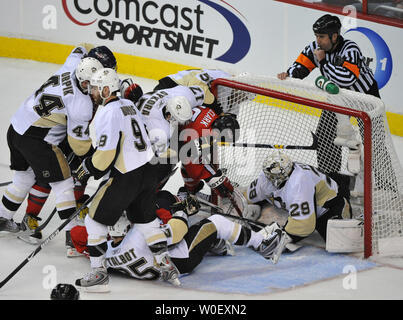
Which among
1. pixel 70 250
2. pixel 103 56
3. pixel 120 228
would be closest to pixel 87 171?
pixel 120 228

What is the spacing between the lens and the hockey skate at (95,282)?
4277mm

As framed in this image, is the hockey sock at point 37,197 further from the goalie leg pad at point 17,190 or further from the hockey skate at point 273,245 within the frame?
the hockey skate at point 273,245

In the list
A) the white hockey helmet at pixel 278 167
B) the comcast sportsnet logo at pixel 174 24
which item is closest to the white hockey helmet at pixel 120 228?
the white hockey helmet at pixel 278 167

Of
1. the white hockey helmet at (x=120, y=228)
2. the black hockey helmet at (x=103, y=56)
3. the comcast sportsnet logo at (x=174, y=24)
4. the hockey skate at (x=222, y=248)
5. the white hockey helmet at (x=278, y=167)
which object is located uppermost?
the comcast sportsnet logo at (x=174, y=24)

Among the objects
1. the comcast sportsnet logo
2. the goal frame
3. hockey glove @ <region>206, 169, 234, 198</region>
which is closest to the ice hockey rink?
the goal frame

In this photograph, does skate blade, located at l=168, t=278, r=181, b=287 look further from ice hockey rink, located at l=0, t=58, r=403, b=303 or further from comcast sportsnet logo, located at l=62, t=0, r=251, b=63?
comcast sportsnet logo, located at l=62, t=0, r=251, b=63

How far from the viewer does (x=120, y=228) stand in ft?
14.9

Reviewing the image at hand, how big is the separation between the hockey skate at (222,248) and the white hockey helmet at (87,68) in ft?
3.76

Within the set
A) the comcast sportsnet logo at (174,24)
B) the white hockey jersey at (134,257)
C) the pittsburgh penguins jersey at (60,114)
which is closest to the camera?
the white hockey jersey at (134,257)

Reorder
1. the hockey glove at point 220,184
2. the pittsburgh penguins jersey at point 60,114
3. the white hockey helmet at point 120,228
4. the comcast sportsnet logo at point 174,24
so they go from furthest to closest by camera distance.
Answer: the comcast sportsnet logo at point 174,24 < the hockey glove at point 220,184 < the pittsburgh penguins jersey at point 60,114 < the white hockey helmet at point 120,228

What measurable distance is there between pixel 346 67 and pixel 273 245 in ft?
4.29

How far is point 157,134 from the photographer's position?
478cm

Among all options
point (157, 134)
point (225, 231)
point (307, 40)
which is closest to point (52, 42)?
point (307, 40)
